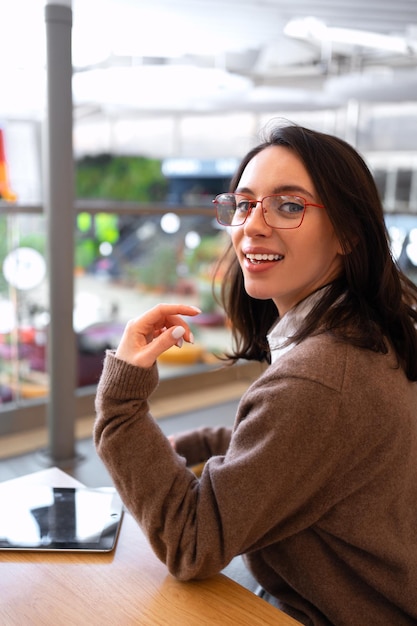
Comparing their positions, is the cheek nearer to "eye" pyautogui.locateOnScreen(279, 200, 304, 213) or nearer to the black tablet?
"eye" pyautogui.locateOnScreen(279, 200, 304, 213)

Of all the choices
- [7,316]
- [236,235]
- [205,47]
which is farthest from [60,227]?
[205,47]

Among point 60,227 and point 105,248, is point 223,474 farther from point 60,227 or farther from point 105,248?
point 105,248

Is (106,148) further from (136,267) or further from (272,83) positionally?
(136,267)

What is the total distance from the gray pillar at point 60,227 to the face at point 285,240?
1.82 metres

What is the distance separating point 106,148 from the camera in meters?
12.4

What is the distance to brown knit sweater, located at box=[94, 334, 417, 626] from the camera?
3.27 feet

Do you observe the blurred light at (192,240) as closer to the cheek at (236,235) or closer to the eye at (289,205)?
the cheek at (236,235)

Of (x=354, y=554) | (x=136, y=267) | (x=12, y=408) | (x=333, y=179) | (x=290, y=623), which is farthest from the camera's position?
(x=136, y=267)

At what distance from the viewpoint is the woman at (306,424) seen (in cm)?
100

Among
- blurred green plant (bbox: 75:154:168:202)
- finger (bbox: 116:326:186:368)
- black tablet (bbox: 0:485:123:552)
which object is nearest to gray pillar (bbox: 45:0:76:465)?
black tablet (bbox: 0:485:123:552)

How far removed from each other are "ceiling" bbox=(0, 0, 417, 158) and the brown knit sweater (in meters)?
2.45

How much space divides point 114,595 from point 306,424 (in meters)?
0.42

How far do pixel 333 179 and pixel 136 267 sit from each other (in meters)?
3.92

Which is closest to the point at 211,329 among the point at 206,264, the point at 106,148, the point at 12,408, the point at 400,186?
the point at 206,264
